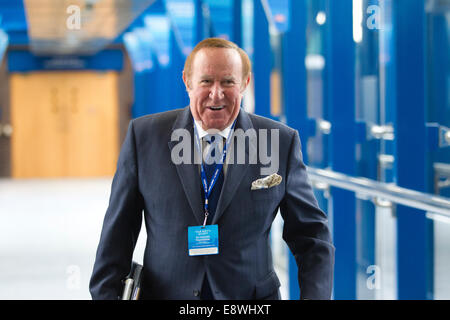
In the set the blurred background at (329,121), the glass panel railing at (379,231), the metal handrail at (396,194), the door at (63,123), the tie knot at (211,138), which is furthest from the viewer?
the door at (63,123)

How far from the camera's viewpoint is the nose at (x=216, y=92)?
6.11 ft

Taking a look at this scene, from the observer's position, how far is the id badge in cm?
189

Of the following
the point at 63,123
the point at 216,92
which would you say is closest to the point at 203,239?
the point at 216,92

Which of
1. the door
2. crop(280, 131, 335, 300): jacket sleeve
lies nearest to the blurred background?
crop(280, 131, 335, 300): jacket sleeve

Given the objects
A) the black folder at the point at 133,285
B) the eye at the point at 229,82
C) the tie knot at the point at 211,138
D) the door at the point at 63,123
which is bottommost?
the black folder at the point at 133,285

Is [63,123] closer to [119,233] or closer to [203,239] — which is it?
[119,233]

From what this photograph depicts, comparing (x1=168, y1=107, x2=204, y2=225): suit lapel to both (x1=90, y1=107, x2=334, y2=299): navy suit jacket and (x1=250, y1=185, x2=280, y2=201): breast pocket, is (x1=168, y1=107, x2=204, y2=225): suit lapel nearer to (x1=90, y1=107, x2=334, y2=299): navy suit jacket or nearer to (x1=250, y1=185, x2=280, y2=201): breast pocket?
(x1=90, y1=107, x2=334, y2=299): navy suit jacket

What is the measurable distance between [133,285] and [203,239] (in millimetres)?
239

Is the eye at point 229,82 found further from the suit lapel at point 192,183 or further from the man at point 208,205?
the suit lapel at point 192,183

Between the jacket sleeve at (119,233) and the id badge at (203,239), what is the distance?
0.20 metres

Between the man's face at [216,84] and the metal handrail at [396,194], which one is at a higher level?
the man's face at [216,84]

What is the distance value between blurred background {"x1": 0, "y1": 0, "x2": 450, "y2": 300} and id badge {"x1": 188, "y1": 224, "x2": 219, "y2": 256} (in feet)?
2.65

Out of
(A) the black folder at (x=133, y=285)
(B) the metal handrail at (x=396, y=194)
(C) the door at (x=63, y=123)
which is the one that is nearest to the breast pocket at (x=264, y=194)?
(A) the black folder at (x=133, y=285)

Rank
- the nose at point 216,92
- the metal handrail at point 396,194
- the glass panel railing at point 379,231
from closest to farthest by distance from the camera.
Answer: the nose at point 216,92, the metal handrail at point 396,194, the glass panel railing at point 379,231
